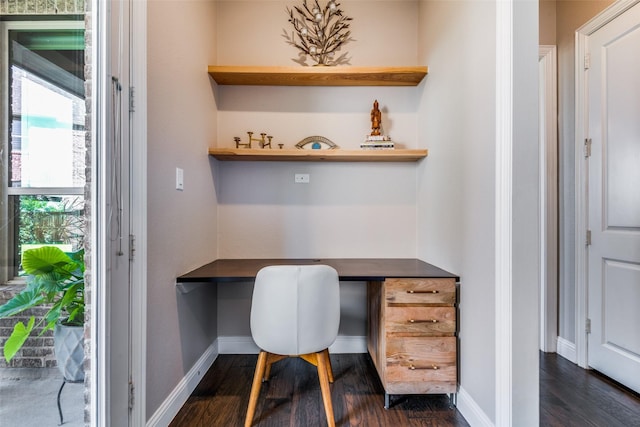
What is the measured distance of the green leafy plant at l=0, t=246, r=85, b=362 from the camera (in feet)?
2.77

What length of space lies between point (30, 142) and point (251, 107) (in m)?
1.62

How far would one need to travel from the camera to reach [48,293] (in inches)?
37.4

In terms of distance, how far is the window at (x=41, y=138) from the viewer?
82 cm

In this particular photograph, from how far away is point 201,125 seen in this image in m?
1.95

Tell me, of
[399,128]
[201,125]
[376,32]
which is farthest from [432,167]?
[201,125]

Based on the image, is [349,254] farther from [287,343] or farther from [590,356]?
[590,356]

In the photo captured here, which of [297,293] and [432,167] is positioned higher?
[432,167]

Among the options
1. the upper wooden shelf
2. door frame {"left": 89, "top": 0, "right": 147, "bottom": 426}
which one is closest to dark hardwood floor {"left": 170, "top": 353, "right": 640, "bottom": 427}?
door frame {"left": 89, "top": 0, "right": 147, "bottom": 426}

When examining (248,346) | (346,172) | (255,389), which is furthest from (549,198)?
(248,346)

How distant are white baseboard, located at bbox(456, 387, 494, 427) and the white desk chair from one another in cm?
74

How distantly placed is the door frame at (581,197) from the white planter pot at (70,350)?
118 inches

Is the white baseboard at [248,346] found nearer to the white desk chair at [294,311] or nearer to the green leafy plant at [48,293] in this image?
the white desk chair at [294,311]

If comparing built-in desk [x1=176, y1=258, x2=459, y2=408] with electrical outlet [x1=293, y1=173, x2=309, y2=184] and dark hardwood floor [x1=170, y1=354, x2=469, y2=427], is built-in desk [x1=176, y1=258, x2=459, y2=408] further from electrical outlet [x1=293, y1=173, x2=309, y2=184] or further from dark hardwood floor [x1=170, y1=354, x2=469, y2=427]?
electrical outlet [x1=293, y1=173, x2=309, y2=184]

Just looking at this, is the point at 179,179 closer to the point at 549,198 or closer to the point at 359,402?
the point at 359,402
